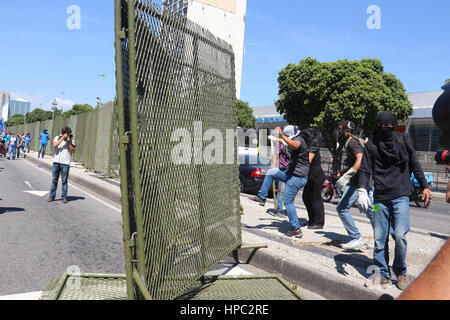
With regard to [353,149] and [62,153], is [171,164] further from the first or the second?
[62,153]

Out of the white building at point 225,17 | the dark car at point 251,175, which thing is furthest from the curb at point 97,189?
the white building at point 225,17

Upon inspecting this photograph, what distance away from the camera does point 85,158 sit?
1819 centimetres

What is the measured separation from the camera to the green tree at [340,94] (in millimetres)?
28562

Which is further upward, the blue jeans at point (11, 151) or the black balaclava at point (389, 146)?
the black balaclava at point (389, 146)

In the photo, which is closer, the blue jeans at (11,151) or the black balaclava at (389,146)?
the black balaclava at (389,146)

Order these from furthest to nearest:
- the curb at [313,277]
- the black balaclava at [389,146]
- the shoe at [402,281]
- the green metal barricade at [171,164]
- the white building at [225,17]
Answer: the white building at [225,17] < the black balaclava at [389,146] < the shoe at [402,281] < the curb at [313,277] < the green metal barricade at [171,164]

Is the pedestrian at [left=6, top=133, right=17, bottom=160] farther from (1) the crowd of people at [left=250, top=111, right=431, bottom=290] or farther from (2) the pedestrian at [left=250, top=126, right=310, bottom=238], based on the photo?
(1) the crowd of people at [left=250, top=111, right=431, bottom=290]

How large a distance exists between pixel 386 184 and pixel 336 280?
45.8 inches

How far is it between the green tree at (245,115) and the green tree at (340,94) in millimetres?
28602

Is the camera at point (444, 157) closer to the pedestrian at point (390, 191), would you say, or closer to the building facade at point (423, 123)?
the pedestrian at point (390, 191)

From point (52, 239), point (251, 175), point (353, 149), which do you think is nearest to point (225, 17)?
point (251, 175)

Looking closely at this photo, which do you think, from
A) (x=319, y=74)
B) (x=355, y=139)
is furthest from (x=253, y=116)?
(x=355, y=139)

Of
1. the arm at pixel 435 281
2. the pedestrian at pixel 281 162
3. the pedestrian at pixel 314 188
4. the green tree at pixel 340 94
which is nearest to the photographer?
the arm at pixel 435 281

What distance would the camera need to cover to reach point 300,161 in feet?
20.7
